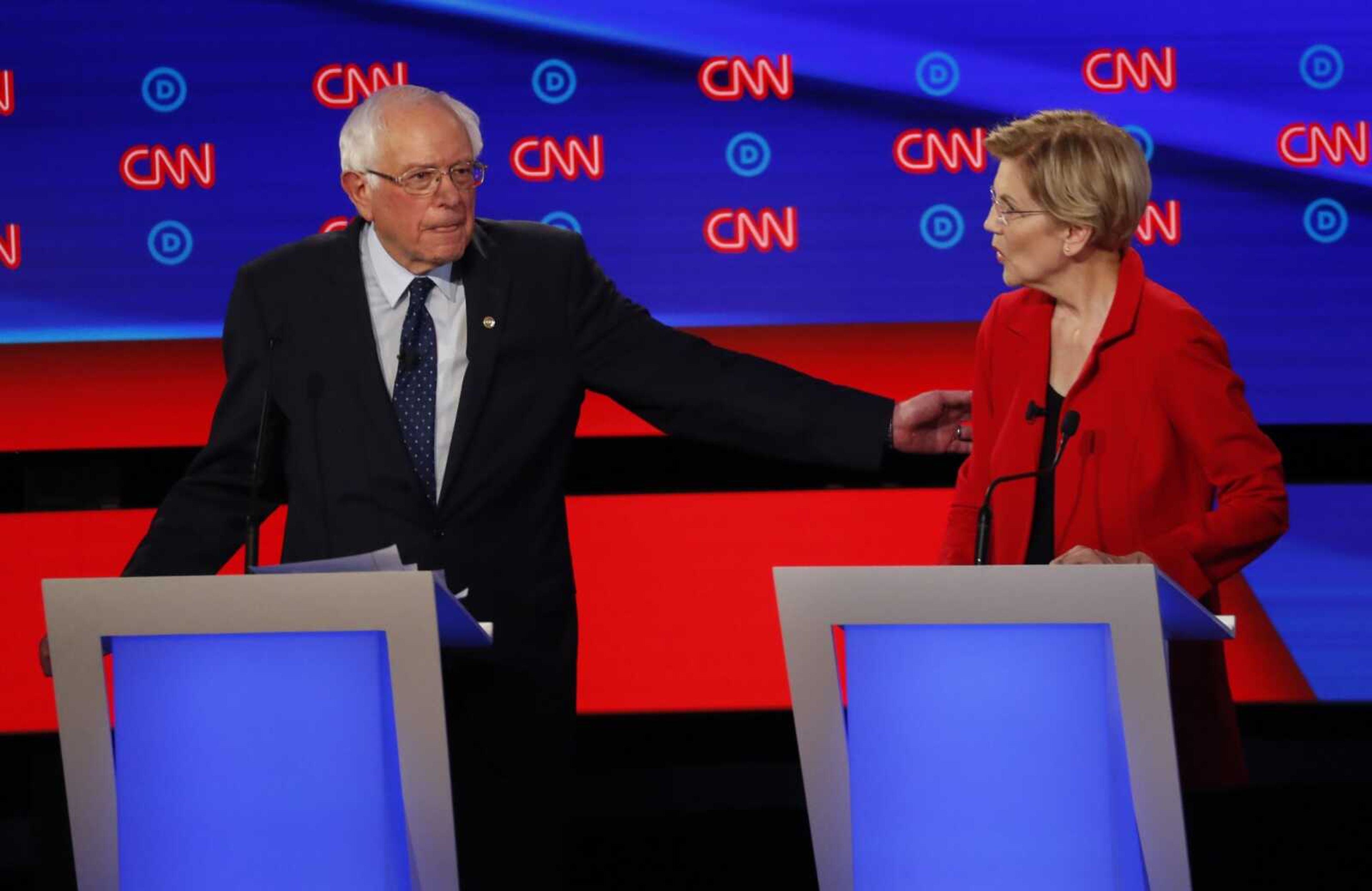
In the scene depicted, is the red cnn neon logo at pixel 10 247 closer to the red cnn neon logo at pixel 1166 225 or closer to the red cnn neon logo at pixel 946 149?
the red cnn neon logo at pixel 946 149

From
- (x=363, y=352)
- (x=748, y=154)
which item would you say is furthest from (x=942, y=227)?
(x=363, y=352)

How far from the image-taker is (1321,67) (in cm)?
374

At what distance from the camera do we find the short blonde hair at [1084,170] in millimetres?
2461

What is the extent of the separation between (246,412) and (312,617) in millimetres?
842

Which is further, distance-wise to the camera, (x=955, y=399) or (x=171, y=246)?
(x=171, y=246)

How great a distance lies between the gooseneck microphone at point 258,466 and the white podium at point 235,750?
0.21m

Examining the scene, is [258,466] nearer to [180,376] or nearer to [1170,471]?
[1170,471]

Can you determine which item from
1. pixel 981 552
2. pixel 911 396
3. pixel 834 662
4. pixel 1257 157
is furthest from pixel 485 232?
pixel 1257 157

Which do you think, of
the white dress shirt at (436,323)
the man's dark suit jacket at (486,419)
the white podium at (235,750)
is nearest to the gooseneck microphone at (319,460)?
the man's dark suit jacket at (486,419)

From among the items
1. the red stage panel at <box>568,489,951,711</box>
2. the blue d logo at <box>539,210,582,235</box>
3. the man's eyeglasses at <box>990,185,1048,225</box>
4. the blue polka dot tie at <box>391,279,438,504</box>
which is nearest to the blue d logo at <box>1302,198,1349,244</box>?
the red stage panel at <box>568,489,951,711</box>

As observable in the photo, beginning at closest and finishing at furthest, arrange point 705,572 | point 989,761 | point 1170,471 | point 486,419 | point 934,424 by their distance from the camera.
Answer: point 989,761
point 1170,471
point 486,419
point 934,424
point 705,572

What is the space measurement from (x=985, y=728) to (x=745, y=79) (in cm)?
230

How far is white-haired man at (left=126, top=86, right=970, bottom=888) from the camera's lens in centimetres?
246

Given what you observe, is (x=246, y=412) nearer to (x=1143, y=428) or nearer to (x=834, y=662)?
(x=834, y=662)
